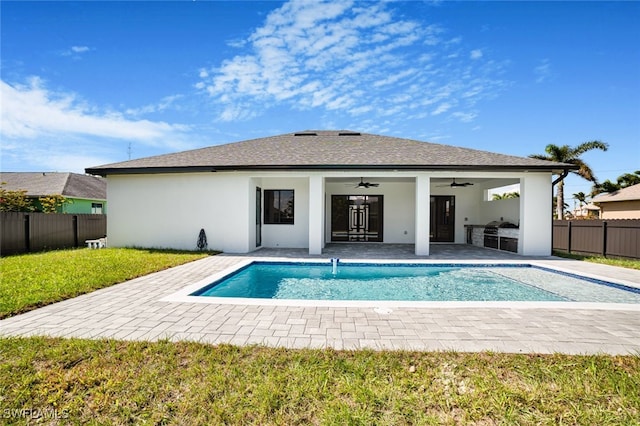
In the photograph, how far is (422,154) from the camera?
10914 mm

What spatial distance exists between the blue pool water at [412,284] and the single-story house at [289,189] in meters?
2.17

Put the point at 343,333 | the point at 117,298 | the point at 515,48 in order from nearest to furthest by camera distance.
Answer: the point at 343,333 → the point at 117,298 → the point at 515,48

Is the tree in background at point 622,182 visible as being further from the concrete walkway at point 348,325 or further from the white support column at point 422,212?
the concrete walkway at point 348,325

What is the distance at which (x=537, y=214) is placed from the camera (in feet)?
32.5

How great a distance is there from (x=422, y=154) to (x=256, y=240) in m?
7.57

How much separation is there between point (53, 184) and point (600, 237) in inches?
1240

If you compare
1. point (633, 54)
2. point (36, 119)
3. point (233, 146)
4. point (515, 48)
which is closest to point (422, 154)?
point (515, 48)

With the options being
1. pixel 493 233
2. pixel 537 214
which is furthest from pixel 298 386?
pixel 493 233

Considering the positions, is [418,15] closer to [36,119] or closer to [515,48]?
[515,48]

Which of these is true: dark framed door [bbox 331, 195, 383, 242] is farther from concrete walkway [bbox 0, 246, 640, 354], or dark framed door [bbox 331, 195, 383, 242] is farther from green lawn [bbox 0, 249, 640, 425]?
green lawn [bbox 0, 249, 640, 425]

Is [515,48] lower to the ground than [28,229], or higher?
higher

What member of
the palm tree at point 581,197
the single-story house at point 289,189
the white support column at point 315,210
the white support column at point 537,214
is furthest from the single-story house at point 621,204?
the white support column at point 315,210

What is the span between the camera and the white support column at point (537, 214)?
390 inches

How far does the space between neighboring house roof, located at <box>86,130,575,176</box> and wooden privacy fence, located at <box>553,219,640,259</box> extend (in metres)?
2.62
